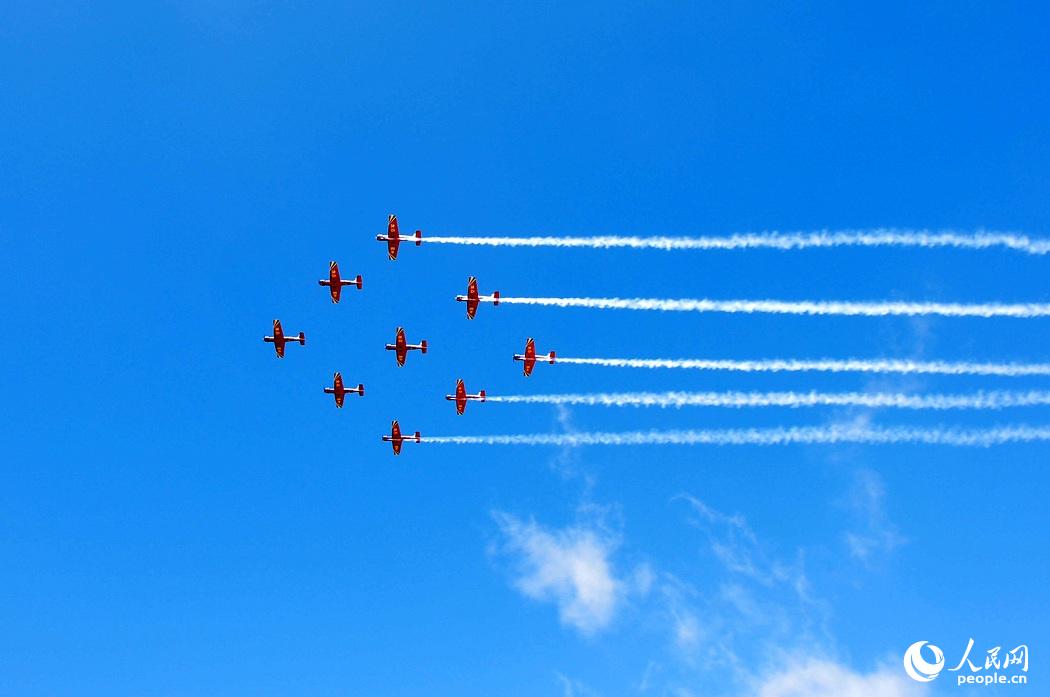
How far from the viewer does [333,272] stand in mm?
83000

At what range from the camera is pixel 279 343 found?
282 ft

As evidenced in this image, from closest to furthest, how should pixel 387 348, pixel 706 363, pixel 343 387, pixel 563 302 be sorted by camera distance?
pixel 706 363 → pixel 563 302 → pixel 387 348 → pixel 343 387

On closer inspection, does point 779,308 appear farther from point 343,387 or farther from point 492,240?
point 343,387

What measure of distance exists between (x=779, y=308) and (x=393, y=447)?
4609 centimetres

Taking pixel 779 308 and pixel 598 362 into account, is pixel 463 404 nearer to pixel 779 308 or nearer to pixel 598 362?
pixel 598 362

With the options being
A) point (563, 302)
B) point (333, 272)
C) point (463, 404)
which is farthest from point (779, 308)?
point (333, 272)

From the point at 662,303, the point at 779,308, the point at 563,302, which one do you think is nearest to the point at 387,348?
the point at 563,302

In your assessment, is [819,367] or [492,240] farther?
[492,240]

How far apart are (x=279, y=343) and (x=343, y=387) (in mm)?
8228

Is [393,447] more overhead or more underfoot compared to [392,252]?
more underfoot

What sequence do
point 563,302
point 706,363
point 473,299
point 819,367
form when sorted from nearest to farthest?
1. point 819,367
2. point 706,363
3. point 563,302
4. point 473,299

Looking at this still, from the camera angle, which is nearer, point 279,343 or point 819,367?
point 819,367

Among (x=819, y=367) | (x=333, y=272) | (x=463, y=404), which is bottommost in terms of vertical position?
(x=819, y=367)

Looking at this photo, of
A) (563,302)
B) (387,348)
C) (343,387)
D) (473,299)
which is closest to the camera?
(563,302)
